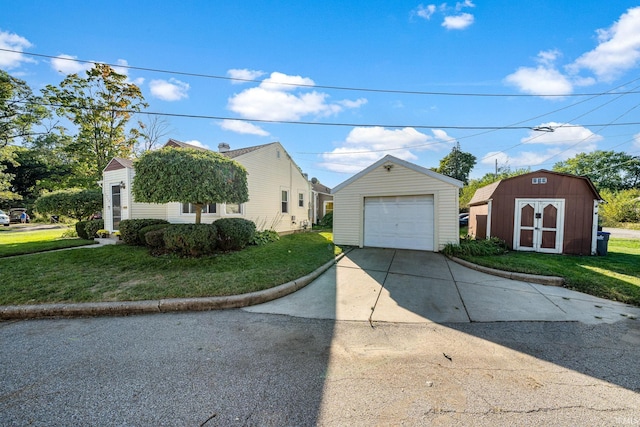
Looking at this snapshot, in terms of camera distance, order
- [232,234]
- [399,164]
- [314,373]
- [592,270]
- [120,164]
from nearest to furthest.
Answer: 1. [314,373]
2. [592,270]
3. [232,234]
4. [399,164]
5. [120,164]

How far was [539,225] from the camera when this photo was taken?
8.95 metres

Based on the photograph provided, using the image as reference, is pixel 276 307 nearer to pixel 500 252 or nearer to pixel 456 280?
pixel 456 280

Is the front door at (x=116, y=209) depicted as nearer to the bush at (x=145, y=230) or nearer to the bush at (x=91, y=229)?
the bush at (x=91, y=229)

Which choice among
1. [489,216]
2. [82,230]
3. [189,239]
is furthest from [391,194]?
[82,230]

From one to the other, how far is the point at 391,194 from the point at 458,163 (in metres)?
28.5

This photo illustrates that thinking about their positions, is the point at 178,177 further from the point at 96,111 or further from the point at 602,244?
the point at 96,111

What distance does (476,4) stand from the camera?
24.7ft

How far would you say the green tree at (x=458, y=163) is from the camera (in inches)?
1289

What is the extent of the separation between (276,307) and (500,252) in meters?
7.96

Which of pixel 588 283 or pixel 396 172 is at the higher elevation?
pixel 396 172

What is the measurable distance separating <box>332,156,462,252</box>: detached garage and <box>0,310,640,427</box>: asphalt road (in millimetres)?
5245

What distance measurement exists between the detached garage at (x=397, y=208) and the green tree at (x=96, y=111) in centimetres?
1797

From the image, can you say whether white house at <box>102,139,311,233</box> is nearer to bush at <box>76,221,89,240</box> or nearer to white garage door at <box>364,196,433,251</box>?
bush at <box>76,221,89,240</box>

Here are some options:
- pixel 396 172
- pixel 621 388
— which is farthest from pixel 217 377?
pixel 396 172
